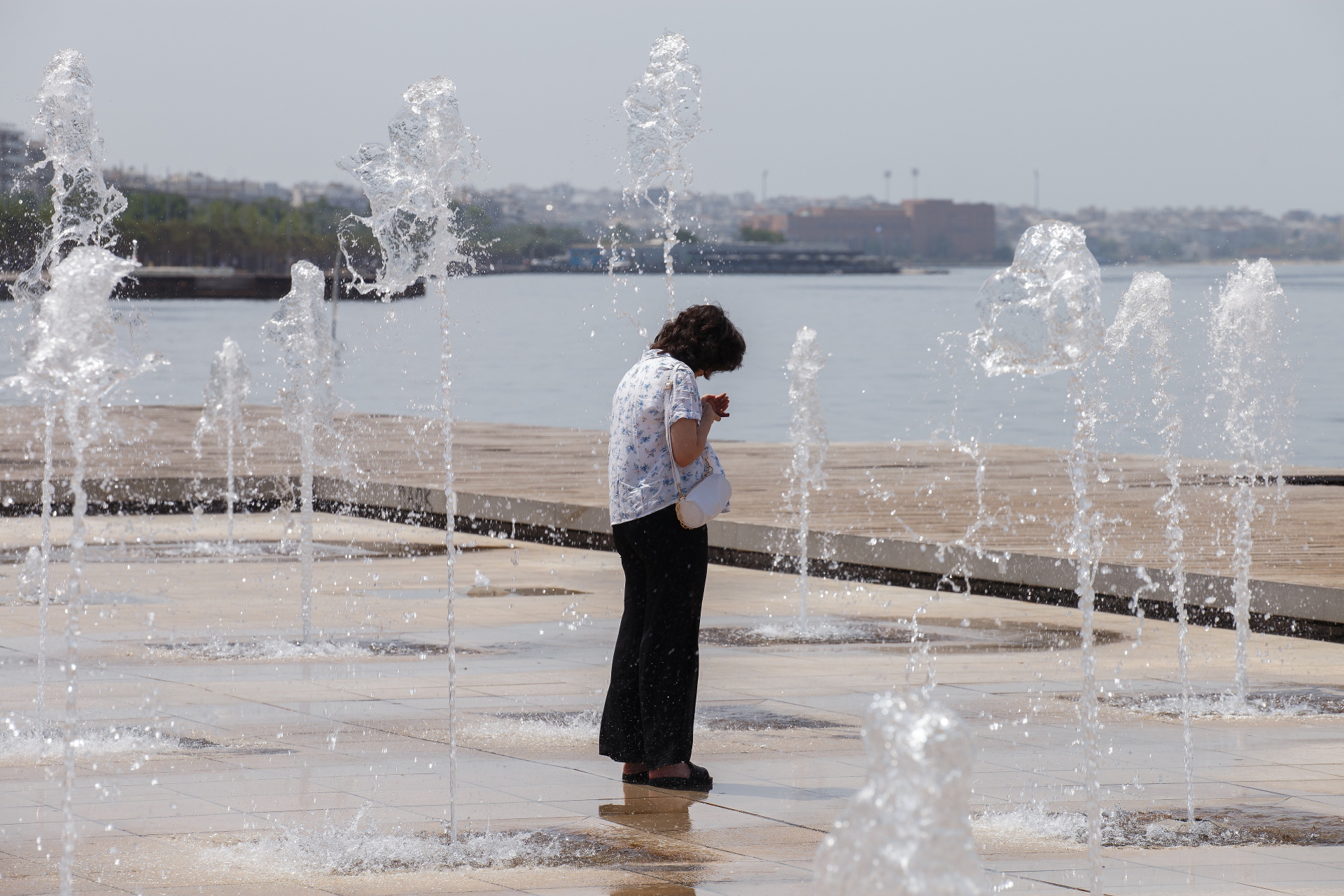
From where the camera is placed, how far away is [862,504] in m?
14.4

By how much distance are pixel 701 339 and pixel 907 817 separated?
361 cm

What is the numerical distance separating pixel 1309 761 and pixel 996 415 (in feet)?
127

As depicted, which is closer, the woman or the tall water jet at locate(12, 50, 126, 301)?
the woman

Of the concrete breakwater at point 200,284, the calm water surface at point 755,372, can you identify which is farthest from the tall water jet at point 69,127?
the concrete breakwater at point 200,284

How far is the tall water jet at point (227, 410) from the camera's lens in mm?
15789

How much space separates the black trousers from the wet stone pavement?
169 mm

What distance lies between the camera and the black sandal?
607 centimetres

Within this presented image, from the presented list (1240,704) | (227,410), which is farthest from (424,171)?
(227,410)

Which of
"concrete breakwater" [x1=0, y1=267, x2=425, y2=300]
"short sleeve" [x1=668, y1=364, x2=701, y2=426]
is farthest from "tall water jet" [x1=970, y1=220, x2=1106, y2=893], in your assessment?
"concrete breakwater" [x1=0, y1=267, x2=425, y2=300]

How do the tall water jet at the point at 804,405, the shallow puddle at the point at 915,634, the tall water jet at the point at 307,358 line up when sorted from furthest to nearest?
the tall water jet at the point at 804,405 < the tall water jet at the point at 307,358 < the shallow puddle at the point at 915,634

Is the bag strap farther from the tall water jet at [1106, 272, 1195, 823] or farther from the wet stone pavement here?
the tall water jet at [1106, 272, 1195, 823]

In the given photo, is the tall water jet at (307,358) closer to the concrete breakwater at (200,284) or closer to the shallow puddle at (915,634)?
the shallow puddle at (915,634)

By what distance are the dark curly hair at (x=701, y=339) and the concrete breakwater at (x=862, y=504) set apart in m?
4.31

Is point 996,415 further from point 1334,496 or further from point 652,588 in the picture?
point 652,588
